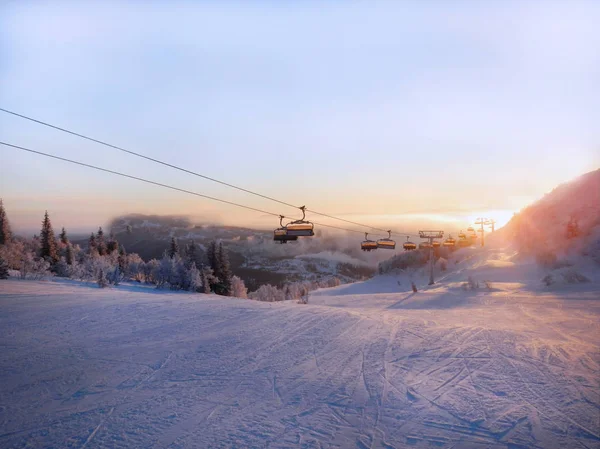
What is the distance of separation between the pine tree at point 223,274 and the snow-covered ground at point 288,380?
127 feet

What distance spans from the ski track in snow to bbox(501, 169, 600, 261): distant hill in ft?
115

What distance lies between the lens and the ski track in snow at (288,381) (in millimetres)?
7359

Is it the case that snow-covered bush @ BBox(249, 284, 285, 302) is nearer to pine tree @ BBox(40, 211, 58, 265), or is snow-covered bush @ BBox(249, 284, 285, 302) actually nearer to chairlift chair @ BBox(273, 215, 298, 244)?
pine tree @ BBox(40, 211, 58, 265)

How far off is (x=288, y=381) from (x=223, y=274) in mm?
49270

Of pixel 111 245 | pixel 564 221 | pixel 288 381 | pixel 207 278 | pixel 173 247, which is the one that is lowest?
pixel 207 278

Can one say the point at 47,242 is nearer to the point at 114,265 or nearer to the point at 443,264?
the point at 114,265

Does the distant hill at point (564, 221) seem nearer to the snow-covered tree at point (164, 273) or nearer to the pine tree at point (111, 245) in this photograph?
the snow-covered tree at point (164, 273)


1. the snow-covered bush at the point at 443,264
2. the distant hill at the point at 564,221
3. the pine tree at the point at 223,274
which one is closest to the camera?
the distant hill at the point at 564,221

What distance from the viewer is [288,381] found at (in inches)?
394

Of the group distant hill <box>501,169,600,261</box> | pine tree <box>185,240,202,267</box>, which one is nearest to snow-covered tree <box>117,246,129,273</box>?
pine tree <box>185,240,202,267</box>

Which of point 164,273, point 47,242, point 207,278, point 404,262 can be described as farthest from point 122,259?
point 404,262

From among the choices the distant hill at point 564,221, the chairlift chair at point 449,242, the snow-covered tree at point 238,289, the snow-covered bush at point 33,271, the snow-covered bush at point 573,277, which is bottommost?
the snow-covered tree at point 238,289

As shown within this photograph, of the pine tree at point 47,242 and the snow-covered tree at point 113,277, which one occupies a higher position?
the pine tree at point 47,242

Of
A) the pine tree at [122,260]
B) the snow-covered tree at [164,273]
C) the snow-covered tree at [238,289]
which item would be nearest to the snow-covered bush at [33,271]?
the snow-covered tree at [164,273]
